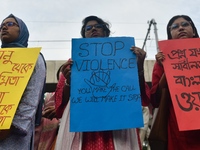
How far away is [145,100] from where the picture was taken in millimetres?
1837

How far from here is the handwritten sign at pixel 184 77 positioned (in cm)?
157

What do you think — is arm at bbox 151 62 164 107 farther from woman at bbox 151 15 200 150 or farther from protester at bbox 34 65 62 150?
protester at bbox 34 65 62 150

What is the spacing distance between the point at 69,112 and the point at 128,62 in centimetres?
53

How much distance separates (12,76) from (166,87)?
1.04 m

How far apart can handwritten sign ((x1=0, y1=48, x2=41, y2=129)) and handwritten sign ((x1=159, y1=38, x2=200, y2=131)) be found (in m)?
0.92

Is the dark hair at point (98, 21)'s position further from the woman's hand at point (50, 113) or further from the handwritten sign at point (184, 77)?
the woman's hand at point (50, 113)

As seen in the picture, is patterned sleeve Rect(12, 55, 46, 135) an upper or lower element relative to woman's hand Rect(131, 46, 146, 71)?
lower

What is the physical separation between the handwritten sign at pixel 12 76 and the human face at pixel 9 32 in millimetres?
138

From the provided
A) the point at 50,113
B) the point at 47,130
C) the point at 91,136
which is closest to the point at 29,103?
the point at 91,136

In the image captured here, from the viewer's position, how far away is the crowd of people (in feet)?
4.91

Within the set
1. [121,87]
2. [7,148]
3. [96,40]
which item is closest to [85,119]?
[121,87]

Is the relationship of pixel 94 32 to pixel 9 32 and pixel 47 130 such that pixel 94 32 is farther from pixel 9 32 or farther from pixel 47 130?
pixel 47 130

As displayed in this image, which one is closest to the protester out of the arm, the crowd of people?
the crowd of people

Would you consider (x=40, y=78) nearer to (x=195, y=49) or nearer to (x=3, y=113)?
(x=3, y=113)
